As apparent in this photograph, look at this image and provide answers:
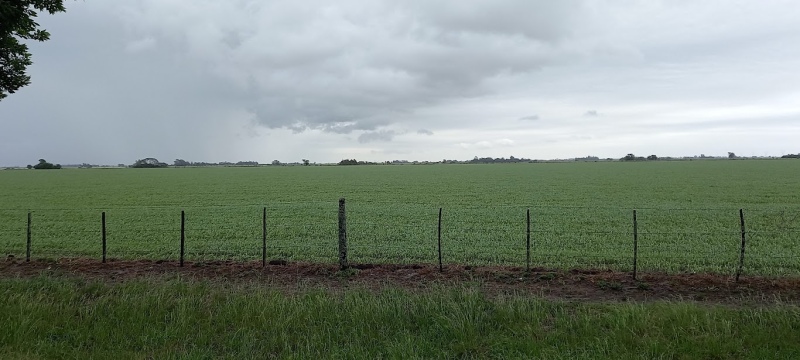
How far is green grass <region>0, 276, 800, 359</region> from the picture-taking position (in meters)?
5.64

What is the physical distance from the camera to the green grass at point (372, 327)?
18.5 feet

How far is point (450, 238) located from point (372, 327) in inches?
437

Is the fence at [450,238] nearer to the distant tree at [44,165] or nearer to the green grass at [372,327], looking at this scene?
the green grass at [372,327]

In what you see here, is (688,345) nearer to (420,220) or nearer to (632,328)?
(632,328)

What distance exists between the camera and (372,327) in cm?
641

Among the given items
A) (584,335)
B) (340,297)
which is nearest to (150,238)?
(340,297)

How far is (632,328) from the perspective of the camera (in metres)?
6.19

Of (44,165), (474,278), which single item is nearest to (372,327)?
(474,278)

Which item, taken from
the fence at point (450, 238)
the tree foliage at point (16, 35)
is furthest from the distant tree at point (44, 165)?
the tree foliage at point (16, 35)

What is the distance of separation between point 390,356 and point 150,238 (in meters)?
16.3

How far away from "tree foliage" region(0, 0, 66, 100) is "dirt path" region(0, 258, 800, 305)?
14.0 ft

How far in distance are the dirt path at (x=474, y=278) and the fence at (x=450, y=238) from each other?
2.20 ft

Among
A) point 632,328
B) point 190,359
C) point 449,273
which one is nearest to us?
point 190,359

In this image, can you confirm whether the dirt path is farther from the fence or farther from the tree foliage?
the tree foliage
